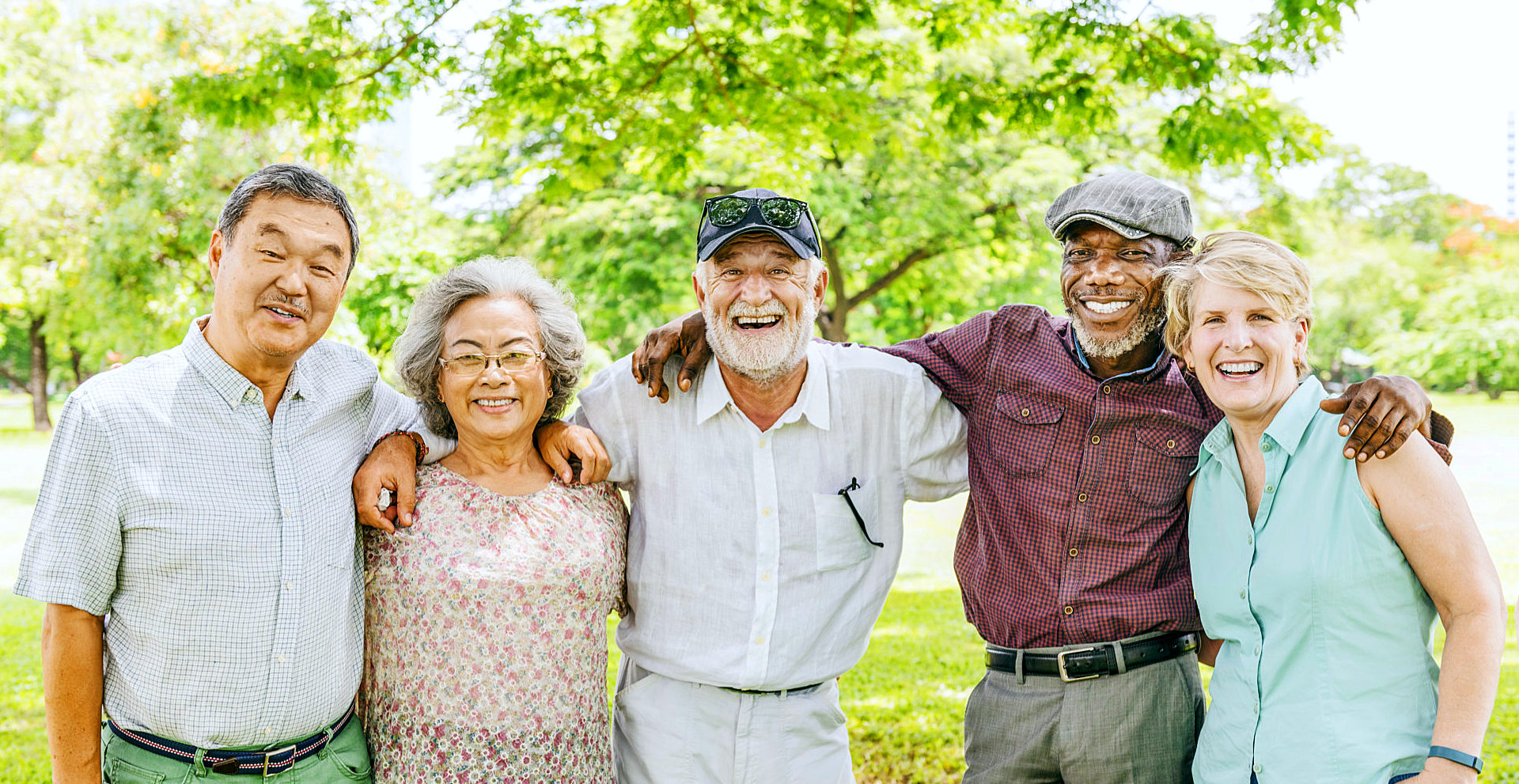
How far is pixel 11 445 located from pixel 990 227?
27416 mm

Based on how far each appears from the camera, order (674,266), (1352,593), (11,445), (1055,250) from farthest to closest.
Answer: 1. (11,445)
2. (1055,250)
3. (674,266)
4. (1352,593)

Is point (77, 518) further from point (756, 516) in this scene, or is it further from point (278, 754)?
point (756, 516)

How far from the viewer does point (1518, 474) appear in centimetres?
1811

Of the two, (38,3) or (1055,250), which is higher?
(38,3)

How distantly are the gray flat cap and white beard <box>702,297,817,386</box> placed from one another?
0.82 meters

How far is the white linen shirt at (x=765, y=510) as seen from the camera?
3035 millimetres

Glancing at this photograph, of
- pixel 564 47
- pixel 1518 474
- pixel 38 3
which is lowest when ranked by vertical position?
pixel 1518 474

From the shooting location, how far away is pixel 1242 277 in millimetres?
2508

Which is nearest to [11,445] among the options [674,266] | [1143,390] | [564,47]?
[674,266]

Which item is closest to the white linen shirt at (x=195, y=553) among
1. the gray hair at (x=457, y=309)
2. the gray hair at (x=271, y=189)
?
the gray hair at (x=271, y=189)

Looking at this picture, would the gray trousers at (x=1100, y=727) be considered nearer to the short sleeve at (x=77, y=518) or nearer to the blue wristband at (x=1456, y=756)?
the blue wristband at (x=1456, y=756)

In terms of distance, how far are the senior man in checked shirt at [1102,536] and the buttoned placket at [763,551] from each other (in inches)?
26.2

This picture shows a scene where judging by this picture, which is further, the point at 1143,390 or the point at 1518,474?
the point at 1518,474

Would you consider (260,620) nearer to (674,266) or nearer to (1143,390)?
(1143,390)
